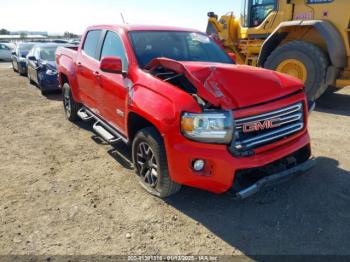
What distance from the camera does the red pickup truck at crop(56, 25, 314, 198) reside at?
3.13 m

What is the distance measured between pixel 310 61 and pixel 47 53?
7.95 m

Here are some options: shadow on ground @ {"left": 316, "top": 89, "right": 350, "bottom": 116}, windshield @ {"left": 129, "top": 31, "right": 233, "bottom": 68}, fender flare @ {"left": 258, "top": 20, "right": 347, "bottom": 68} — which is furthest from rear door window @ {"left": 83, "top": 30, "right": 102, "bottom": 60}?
shadow on ground @ {"left": 316, "top": 89, "right": 350, "bottom": 116}

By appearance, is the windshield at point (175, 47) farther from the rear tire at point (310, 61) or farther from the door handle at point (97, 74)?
the rear tire at point (310, 61)

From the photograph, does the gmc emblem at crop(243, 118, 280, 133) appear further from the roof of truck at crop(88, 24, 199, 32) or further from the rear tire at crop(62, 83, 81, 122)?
the rear tire at crop(62, 83, 81, 122)

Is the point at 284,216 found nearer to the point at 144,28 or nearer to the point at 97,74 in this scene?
the point at 144,28

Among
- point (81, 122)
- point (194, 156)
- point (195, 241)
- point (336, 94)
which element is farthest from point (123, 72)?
point (336, 94)

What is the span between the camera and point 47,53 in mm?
10672

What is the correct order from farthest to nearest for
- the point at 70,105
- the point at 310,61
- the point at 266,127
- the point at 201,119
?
the point at 310,61, the point at 70,105, the point at 266,127, the point at 201,119

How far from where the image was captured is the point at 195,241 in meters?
3.08

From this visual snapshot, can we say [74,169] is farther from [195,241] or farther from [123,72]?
[195,241]

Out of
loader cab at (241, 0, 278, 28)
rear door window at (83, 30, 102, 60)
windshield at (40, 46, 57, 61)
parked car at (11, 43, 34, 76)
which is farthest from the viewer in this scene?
parked car at (11, 43, 34, 76)

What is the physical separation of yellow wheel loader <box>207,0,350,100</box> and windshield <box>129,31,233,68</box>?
12.2 feet

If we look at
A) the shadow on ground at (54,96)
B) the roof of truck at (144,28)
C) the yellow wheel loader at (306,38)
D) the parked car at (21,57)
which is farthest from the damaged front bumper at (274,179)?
the parked car at (21,57)

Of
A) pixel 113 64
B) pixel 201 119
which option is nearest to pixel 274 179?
pixel 201 119
